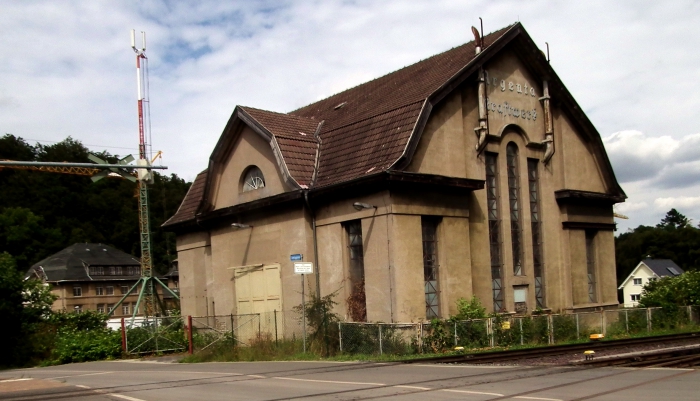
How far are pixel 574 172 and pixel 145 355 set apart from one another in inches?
721

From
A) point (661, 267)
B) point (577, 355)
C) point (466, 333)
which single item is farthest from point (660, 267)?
point (577, 355)

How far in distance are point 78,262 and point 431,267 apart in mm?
71879

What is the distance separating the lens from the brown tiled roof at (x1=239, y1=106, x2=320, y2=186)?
81.5 ft

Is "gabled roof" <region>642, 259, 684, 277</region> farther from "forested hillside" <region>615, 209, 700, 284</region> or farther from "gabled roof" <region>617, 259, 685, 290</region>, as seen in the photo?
"forested hillside" <region>615, 209, 700, 284</region>

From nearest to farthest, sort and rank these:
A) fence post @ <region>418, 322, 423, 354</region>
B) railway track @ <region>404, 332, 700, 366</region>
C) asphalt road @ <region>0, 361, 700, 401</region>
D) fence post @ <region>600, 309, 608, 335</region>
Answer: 1. asphalt road @ <region>0, 361, 700, 401</region>
2. railway track @ <region>404, 332, 700, 366</region>
3. fence post @ <region>418, 322, 423, 354</region>
4. fence post @ <region>600, 309, 608, 335</region>

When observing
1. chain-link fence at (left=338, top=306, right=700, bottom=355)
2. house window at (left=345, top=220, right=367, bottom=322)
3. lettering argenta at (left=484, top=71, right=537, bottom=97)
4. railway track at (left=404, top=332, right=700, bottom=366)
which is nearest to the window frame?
house window at (left=345, top=220, right=367, bottom=322)

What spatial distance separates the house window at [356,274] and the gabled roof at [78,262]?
67.6 metres

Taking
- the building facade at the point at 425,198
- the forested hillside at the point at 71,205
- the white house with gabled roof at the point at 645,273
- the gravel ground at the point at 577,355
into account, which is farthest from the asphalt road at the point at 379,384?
the forested hillside at the point at 71,205

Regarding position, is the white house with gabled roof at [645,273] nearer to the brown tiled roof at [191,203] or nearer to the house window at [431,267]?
the brown tiled roof at [191,203]

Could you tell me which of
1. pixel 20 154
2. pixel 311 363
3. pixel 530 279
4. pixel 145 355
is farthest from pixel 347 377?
pixel 20 154

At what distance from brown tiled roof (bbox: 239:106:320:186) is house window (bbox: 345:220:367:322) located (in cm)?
241

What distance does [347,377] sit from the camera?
1457 centimetres

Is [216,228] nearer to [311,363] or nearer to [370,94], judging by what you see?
[370,94]

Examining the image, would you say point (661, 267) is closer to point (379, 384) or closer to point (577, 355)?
point (577, 355)
